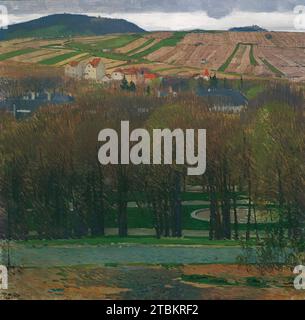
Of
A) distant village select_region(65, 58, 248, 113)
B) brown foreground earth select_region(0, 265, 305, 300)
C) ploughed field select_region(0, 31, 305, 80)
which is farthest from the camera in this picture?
ploughed field select_region(0, 31, 305, 80)

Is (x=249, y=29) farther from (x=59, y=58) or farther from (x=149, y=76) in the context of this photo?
(x=59, y=58)

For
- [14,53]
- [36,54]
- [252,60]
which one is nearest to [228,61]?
[252,60]

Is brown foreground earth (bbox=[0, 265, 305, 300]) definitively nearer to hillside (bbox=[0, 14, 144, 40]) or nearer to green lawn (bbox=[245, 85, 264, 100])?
green lawn (bbox=[245, 85, 264, 100])

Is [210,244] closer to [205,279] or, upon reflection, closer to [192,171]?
[205,279]

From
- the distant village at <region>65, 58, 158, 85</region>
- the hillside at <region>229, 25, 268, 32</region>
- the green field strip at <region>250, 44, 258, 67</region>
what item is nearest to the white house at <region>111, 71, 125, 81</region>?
the distant village at <region>65, 58, 158, 85</region>

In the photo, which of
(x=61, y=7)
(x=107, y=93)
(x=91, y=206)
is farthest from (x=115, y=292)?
(x=61, y=7)

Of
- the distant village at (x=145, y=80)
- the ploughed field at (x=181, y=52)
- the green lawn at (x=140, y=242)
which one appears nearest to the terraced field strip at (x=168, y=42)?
the ploughed field at (x=181, y=52)
